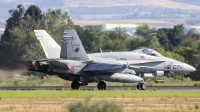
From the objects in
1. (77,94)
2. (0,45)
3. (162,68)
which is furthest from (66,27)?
(77,94)

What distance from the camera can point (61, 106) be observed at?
91.4 feet

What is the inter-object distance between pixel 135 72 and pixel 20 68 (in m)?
19.3

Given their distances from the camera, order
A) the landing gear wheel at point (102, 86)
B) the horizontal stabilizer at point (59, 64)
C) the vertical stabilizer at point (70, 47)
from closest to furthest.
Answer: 1. the horizontal stabilizer at point (59, 64)
2. the vertical stabilizer at point (70, 47)
3. the landing gear wheel at point (102, 86)

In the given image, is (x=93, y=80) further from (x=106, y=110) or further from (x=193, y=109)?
(x=106, y=110)

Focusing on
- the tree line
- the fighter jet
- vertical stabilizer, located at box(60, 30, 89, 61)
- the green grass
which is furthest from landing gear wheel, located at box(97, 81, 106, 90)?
the tree line

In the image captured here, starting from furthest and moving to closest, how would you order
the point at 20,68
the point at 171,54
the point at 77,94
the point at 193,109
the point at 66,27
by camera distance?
the point at 66,27
the point at 171,54
the point at 20,68
the point at 77,94
the point at 193,109

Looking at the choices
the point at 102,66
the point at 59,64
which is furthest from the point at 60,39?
the point at 59,64

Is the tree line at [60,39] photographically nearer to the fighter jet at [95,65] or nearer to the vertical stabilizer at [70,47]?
the fighter jet at [95,65]

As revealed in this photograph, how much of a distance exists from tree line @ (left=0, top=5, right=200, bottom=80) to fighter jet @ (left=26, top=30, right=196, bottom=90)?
2219 cm

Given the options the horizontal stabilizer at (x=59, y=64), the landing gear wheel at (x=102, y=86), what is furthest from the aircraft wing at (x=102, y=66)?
the horizontal stabilizer at (x=59, y=64)

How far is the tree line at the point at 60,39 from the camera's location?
230 ft

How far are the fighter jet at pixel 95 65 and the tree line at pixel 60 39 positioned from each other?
22.2m

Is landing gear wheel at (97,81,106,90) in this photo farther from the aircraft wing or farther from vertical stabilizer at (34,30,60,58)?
vertical stabilizer at (34,30,60,58)

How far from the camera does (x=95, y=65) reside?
39.4 m
